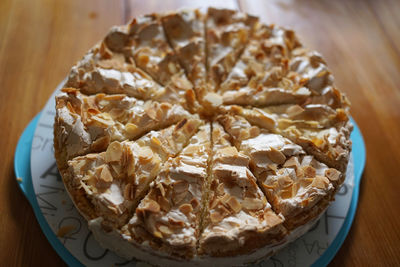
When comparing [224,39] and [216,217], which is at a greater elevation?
[224,39]

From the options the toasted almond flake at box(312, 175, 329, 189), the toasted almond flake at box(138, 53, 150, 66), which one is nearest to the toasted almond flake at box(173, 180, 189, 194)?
the toasted almond flake at box(312, 175, 329, 189)

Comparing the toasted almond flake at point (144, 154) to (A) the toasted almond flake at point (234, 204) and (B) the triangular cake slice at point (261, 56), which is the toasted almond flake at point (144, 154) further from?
(B) the triangular cake slice at point (261, 56)

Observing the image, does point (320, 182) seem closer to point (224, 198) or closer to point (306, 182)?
point (306, 182)

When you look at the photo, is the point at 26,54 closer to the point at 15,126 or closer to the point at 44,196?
the point at 15,126

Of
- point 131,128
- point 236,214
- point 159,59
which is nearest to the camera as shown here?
point 236,214

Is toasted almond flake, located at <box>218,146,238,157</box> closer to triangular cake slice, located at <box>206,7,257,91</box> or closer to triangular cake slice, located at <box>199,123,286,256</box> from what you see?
triangular cake slice, located at <box>199,123,286,256</box>

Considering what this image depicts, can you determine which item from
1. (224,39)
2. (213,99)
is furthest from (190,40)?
(213,99)

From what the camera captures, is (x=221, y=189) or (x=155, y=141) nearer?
(x=221, y=189)
